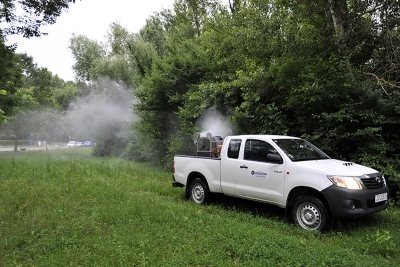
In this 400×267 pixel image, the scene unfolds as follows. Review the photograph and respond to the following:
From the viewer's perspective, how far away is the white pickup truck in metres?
4.67

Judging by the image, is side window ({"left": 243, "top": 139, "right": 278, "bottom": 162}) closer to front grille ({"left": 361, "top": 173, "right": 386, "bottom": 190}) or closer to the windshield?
the windshield

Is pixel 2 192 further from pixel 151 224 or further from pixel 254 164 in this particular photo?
pixel 254 164

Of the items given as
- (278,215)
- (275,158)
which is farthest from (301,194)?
(278,215)

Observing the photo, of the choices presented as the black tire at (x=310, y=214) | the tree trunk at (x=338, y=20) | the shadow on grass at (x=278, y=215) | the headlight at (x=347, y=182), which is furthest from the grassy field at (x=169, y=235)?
the tree trunk at (x=338, y=20)

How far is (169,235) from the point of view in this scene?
4.64m

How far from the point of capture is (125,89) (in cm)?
2298

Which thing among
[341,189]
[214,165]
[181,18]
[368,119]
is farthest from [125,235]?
[181,18]

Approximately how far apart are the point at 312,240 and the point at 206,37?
10.3m

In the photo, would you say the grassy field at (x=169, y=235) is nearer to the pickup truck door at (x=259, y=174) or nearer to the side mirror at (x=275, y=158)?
the pickup truck door at (x=259, y=174)

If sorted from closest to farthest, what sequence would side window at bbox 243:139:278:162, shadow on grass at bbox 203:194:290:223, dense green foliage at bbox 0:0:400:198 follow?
side window at bbox 243:139:278:162
shadow on grass at bbox 203:194:290:223
dense green foliage at bbox 0:0:400:198

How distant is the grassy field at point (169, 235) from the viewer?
3.84 meters

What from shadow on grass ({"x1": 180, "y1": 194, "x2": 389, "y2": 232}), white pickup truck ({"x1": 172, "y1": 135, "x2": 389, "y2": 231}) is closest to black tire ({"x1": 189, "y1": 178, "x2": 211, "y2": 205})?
white pickup truck ({"x1": 172, "y1": 135, "x2": 389, "y2": 231})

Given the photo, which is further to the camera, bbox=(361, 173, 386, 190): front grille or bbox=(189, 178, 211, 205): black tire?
bbox=(189, 178, 211, 205): black tire

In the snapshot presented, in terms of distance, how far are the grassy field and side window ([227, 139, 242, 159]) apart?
1.20 meters
